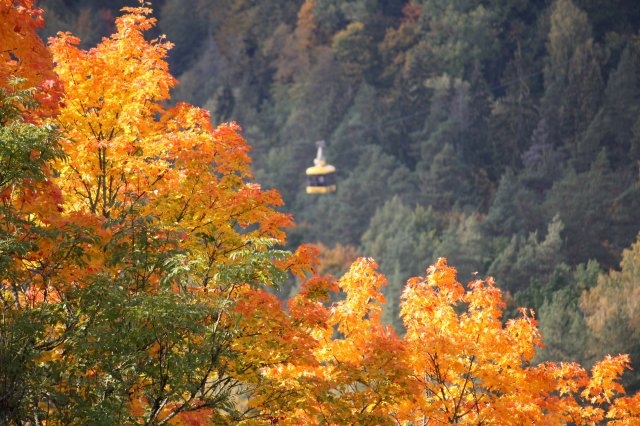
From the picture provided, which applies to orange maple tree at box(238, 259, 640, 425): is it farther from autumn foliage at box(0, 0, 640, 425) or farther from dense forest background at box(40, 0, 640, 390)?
dense forest background at box(40, 0, 640, 390)

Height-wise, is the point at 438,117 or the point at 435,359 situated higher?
the point at 438,117

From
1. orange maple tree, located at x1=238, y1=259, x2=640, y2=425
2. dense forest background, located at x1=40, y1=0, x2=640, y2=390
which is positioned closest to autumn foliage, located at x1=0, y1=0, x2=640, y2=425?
orange maple tree, located at x1=238, y1=259, x2=640, y2=425

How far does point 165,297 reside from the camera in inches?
446

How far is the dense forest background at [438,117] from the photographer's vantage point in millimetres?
50688

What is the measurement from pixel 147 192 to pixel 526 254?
3329 centimetres

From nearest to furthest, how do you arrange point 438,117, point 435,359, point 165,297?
1. point 165,297
2. point 435,359
3. point 438,117

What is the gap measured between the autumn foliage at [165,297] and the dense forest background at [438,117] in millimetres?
25979

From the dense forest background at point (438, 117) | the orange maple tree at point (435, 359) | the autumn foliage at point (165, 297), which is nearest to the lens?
the autumn foliage at point (165, 297)

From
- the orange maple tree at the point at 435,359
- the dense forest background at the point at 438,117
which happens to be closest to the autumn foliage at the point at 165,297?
the orange maple tree at the point at 435,359

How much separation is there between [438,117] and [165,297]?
56.2 meters

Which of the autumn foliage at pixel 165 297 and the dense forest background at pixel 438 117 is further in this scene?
the dense forest background at pixel 438 117

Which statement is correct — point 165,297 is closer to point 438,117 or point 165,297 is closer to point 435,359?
point 435,359

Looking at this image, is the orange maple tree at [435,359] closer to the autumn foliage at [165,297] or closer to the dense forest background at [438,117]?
the autumn foliage at [165,297]

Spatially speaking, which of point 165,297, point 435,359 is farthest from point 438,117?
point 165,297
